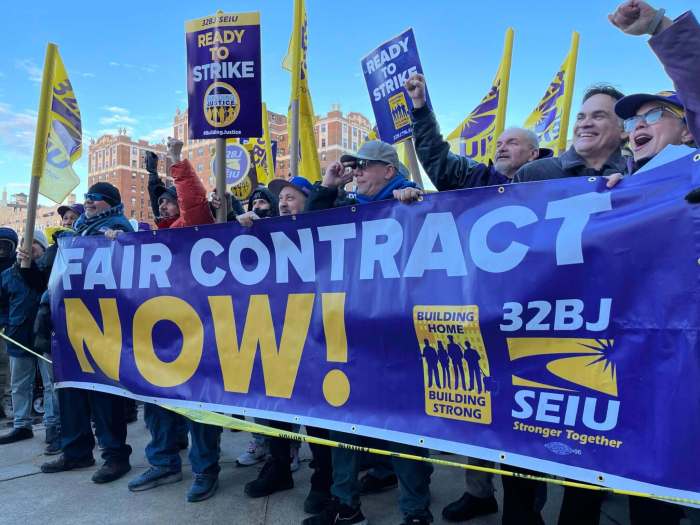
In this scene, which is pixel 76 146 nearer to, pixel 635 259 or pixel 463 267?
pixel 463 267

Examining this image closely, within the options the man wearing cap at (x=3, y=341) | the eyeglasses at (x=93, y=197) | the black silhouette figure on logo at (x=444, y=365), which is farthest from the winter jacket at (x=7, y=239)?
the black silhouette figure on logo at (x=444, y=365)

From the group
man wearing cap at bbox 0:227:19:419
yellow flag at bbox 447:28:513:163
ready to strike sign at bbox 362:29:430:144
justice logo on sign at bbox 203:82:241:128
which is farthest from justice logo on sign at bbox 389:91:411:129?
man wearing cap at bbox 0:227:19:419

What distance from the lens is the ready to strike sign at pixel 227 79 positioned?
3.85 metres

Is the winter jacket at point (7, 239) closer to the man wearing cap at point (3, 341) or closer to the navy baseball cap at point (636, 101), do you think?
the man wearing cap at point (3, 341)

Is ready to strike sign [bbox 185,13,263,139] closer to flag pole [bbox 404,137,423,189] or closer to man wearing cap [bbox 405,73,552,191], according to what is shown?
man wearing cap [bbox 405,73,552,191]

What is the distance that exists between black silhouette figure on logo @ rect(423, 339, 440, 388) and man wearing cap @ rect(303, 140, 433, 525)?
48cm

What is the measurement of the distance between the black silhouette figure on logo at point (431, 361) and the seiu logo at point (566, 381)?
1.21 feet

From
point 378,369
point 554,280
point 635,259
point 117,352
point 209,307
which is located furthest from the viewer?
point 117,352

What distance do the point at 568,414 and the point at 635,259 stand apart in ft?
2.20

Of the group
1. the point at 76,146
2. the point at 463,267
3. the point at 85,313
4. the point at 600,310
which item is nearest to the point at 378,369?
the point at 463,267

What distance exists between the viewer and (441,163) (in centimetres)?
337

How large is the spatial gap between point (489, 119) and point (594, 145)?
4.02m

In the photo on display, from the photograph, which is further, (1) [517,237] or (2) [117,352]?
(2) [117,352]

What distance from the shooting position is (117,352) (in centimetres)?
382
